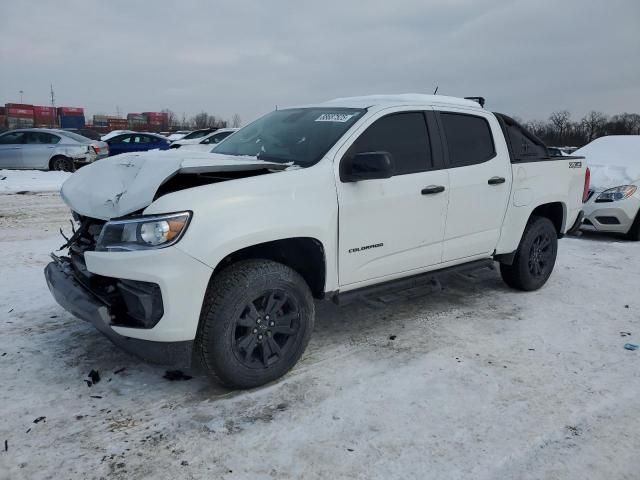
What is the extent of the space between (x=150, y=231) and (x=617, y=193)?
7.49m

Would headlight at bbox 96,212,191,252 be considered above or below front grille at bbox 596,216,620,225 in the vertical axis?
above

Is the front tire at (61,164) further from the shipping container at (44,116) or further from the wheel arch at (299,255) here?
the shipping container at (44,116)

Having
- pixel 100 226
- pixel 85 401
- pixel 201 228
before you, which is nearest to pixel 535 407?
pixel 201 228

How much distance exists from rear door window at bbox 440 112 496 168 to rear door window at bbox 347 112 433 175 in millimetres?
283

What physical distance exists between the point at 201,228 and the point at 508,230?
307 centimetres

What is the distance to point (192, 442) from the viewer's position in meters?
2.65

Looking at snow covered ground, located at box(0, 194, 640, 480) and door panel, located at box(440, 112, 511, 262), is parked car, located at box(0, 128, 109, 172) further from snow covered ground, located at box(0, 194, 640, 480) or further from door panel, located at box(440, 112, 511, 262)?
door panel, located at box(440, 112, 511, 262)

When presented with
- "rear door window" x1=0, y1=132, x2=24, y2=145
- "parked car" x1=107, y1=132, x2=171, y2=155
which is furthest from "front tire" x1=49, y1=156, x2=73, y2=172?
"parked car" x1=107, y1=132, x2=171, y2=155

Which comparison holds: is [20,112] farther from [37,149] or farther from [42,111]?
[37,149]

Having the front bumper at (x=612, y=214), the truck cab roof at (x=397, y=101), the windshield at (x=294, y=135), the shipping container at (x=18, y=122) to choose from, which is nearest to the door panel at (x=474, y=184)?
the truck cab roof at (x=397, y=101)

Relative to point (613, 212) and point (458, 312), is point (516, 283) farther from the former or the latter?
point (613, 212)

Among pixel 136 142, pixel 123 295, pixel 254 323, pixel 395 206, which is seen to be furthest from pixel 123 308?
pixel 136 142

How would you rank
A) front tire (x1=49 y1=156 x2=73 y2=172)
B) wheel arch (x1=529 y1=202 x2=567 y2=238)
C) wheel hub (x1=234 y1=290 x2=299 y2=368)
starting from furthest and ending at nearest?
front tire (x1=49 y1=156 x2=73 y2=172) < wheel arch (x1=529 y1=202 x2=567 y2=238) < wheel hub (x1=234 y1=290 x2=299 y2=368)

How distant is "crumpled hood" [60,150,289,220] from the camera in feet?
9.47
